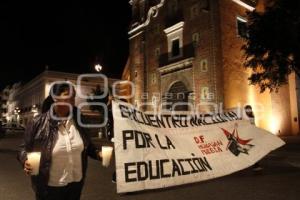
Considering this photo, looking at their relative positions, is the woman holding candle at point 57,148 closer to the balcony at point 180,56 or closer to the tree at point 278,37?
the tree at point 278,37

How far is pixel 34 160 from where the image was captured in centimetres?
292

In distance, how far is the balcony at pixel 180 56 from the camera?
1093 inches

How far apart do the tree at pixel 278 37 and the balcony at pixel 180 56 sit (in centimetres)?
978

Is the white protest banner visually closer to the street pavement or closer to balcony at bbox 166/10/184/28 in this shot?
the street pavement

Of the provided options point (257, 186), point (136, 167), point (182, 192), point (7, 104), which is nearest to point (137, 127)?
point (136, 167)

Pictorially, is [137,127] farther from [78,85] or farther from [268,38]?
[78,85]

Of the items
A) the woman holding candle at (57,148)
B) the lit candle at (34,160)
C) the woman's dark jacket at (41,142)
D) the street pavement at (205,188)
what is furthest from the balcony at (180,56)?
the lit candle at (34,160)

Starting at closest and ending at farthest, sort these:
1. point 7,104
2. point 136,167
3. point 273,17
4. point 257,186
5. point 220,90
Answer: point 136,167, point 257,186, point 273,17, point 220,90, point 7,104

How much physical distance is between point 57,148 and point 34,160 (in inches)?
10.8

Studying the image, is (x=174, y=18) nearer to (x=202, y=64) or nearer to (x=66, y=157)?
(x=202, y=64)

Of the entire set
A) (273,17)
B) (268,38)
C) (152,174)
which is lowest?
(152,174)

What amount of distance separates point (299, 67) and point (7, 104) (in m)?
103

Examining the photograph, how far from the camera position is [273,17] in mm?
16219

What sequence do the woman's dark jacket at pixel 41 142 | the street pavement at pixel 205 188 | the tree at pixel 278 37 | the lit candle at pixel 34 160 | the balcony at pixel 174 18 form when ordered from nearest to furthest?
the lit candle at pixel 34 160 < the woman's dark jacket at pixel 41 142 < the street pavement at pixel 205 188 < the tree at pixel 278 37 < the balcony at pixel 174 18
